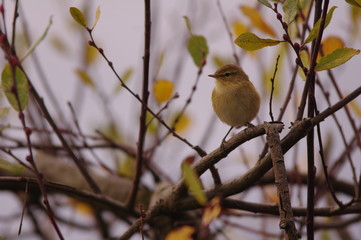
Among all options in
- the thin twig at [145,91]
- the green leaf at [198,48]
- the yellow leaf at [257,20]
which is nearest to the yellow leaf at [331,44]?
the yellow leaf at [257,20]

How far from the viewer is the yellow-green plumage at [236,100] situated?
240 centimetres

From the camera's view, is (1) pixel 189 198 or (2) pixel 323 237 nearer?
(1) pixel 189 198

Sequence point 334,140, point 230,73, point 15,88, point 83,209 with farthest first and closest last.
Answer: point 83,209 < point 334,140 < point 230,73 < point 15,88

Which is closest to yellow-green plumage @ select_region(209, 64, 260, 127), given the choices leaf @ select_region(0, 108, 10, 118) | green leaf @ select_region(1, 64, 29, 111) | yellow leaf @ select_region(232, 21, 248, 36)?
yellow leaf @ select_region(232, 21, 248, 36)

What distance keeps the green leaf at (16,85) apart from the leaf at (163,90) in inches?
31.7

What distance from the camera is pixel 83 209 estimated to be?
326 cm

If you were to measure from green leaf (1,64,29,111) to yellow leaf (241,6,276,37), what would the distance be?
1.05 m

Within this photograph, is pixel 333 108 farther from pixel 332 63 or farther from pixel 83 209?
pixel 83 209

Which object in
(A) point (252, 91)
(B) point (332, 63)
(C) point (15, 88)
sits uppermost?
(A) point (252, 91)

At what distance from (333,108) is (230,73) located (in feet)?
4.33

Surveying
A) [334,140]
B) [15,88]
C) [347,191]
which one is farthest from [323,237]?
[15,88]

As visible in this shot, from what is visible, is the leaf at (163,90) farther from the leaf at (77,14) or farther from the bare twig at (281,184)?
the bare twig at (281,184)

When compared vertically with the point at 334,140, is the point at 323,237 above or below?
below

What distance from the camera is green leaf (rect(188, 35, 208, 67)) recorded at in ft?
6.28
